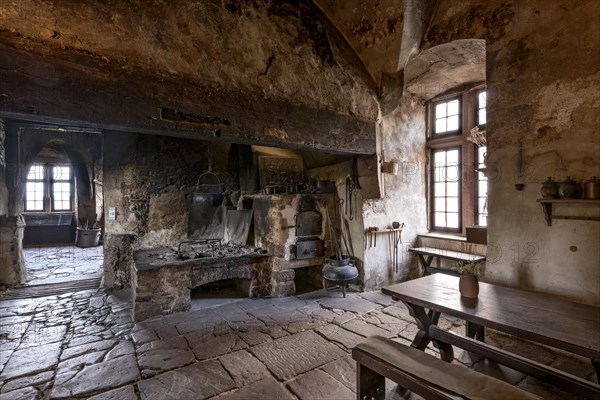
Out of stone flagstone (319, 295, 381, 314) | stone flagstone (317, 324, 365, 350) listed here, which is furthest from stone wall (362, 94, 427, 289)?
stone flagstone (317, 324, 365, 350)

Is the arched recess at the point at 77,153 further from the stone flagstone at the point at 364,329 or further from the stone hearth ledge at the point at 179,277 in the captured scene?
the stone flagstone at the point at 364,329

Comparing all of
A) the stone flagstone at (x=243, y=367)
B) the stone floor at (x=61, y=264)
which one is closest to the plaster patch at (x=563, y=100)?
the stone flagstone at (x=243, y=367)

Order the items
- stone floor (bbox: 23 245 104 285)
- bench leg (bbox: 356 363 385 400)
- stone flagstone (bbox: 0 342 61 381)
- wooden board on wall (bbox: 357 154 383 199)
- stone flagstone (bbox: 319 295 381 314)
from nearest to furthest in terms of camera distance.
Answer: bench leg (bbox: 356 363 385 400)
stone flagstone (bbox: 0 342 61 381)
stone flagstone (bbox: 319 295 381 314)
wooden board on wall (bbox: 357 154 383 199)
stone floor (bbox: 23 245 104 285)

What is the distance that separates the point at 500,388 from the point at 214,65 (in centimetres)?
364

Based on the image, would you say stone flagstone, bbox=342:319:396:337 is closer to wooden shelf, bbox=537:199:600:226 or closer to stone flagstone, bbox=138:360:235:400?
stone flagstone, bbox=138:360:235:400

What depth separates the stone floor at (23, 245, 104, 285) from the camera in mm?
5994

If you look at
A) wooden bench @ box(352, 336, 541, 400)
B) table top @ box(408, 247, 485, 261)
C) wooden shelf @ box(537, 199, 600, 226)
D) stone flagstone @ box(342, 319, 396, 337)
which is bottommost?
stone flagstone @ box(342, 319, 396, 337)

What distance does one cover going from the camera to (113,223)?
5395mm

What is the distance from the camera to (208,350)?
10.5 feet

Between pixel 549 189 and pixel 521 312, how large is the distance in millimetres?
1360

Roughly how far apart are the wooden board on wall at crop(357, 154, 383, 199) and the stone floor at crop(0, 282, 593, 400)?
1.65m

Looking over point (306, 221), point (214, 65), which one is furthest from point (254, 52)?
point (306, 221)

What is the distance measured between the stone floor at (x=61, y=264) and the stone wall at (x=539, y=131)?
7157mm

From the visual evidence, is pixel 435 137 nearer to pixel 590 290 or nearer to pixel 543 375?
pixel 590 290
